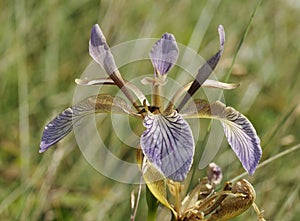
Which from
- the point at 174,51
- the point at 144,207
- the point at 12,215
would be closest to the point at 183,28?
the point at 144,207

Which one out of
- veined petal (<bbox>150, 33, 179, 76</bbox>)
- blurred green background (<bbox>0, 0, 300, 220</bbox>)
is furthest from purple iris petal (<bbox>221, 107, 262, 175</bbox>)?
blurred green background (<bbox>0, 0, 300, 220</bbox>)

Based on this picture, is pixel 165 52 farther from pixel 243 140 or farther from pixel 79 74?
pixel 79 74

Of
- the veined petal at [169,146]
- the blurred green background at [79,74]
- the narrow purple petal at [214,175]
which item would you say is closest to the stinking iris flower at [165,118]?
the veined petal at [169,146]

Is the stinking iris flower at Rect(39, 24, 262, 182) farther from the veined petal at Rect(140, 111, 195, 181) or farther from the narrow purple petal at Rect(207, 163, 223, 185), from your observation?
the narrow purple petal at Rect(207, 163, 223, 185)

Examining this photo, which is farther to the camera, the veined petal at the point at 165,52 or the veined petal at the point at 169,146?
the veined petal at the point at 165,52

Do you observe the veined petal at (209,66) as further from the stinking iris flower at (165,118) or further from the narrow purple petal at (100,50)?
the narrow purple petal at (100,50)

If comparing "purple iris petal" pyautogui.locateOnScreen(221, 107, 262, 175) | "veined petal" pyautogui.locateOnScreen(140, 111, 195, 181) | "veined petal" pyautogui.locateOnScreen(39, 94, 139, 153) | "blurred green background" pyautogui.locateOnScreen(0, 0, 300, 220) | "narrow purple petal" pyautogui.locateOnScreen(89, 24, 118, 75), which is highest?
"narrow purple petal" pyautogui.locateOnScreen(89, 24, 118, 75)

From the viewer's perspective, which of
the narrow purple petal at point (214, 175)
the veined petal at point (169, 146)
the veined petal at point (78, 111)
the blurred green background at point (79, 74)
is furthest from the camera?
the blurred green background at point (79, 74)
